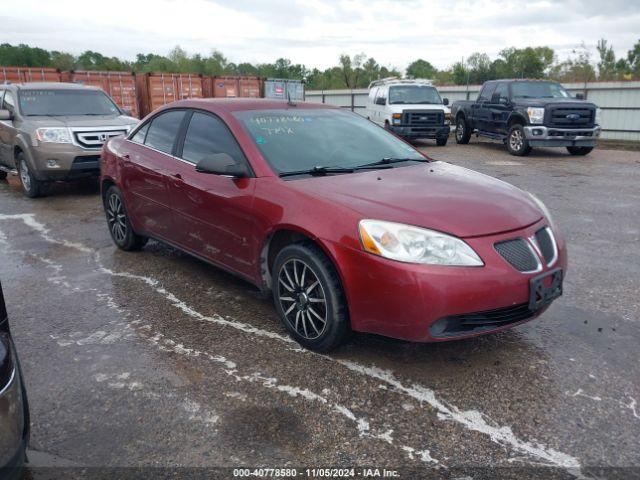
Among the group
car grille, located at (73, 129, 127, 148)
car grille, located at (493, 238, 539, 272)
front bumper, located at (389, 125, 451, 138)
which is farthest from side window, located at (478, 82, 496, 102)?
car grille, located at (493, 238, 539, 272)

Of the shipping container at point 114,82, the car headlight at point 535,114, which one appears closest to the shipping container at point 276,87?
the shipping container at point 114,82

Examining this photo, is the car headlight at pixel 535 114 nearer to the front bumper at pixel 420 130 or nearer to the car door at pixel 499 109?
the car door at pixel 499 109

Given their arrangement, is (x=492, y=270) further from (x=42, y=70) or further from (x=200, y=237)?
(x=42, y=70)

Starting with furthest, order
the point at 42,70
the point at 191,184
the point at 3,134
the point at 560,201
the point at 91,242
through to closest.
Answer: the point at 42,70, the point at 3,134, the point at 560,201, the point at 91,242, the point at 191,184

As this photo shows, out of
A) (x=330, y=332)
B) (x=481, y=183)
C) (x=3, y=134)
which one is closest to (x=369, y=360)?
(x=330, y=332)

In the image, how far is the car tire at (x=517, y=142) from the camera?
48.8ft

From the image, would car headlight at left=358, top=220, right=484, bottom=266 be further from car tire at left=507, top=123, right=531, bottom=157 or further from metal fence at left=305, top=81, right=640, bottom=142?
metal fence at left=305, top=81, right=640, bottom=142

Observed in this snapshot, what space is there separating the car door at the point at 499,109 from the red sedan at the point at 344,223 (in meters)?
11.5

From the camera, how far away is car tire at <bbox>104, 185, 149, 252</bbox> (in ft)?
19.3

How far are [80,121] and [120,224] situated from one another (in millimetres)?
4139

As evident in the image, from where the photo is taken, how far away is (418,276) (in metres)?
3.10

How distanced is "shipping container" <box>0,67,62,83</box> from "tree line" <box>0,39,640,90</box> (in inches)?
1302

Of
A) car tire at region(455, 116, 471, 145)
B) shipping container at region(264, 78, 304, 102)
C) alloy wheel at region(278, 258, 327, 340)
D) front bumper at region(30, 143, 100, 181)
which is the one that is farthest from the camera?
shipping container at region(264, 78, 304, 102)

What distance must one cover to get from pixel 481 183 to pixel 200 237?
88.5 inches
